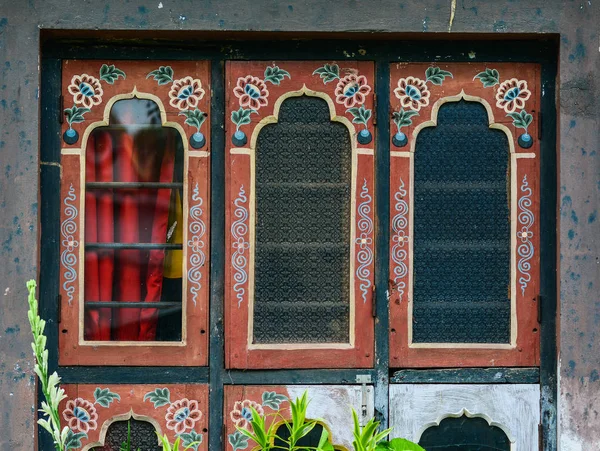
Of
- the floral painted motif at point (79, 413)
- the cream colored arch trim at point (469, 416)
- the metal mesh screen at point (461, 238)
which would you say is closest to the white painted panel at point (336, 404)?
the cream colored arch trim at point (469, 416)

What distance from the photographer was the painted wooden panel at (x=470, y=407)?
12.8ft

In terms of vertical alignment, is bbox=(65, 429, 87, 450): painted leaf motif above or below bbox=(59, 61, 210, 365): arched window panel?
below

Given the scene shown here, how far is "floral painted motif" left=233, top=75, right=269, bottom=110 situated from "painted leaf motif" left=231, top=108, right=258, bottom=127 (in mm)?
24

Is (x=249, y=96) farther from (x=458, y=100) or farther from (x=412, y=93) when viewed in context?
(x=458, y=100)

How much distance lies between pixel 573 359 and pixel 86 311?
2.07 metres

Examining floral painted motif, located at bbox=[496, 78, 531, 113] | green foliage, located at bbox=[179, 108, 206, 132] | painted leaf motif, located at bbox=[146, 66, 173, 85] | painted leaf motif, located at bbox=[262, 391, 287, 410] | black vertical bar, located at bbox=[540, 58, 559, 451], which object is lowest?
painted leaf motif, located at bbox=[262, 391, 287, 410]

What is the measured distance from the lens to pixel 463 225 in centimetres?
393

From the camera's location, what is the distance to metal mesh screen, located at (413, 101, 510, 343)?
12.9ft

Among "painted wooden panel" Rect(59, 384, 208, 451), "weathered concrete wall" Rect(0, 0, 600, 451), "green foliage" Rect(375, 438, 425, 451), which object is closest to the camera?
"green foliage" Rect(375, 438, 425, 451)

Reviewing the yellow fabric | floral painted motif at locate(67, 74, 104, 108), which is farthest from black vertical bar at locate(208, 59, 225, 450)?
floral painted motif at locate(67, 74, 104, 108)

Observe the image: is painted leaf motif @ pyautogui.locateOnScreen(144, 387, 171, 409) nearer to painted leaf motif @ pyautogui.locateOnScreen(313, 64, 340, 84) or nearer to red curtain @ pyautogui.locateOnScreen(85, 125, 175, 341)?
red curtain @ pyautogui.locateOnScreen(85, 125, 175, 341)

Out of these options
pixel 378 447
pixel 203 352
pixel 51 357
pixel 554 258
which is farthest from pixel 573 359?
pixel 51 357

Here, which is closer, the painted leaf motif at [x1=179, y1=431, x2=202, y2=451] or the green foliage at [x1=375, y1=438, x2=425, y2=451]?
the green foliage at [x1=375, y1=438, x2=425, y2=451]

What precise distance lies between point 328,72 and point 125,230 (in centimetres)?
111
